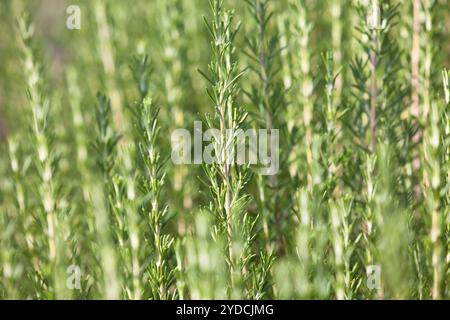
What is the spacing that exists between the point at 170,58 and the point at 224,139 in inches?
47.0

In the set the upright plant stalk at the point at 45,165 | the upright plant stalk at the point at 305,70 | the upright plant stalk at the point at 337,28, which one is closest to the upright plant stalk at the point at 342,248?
the upright plant stalk at the point at 305,70

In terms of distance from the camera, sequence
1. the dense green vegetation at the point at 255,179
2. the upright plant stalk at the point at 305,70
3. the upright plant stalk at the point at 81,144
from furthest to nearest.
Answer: the upright plant stalk at the point at 81,144, the upright plant stalk at the point at 305,70, the dense green vegetation at the point at 255,179

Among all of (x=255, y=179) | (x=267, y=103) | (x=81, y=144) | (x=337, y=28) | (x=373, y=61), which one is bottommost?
(x=255, y=179)

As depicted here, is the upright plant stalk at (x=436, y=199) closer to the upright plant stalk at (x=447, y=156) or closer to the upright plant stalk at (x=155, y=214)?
the upright plant stalk at (x=447, y=156)

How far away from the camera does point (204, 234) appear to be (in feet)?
4.75

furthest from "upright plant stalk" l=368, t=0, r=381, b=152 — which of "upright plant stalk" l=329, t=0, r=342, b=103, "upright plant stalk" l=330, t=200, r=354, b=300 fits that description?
"upright plant stalk" l=329, t=0, r=342, b=103

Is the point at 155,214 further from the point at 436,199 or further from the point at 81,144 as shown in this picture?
the point at 81,144

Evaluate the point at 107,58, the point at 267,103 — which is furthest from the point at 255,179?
the point at 107,58

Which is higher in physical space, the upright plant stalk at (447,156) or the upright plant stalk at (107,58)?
the upright plant stalk at (107,58)

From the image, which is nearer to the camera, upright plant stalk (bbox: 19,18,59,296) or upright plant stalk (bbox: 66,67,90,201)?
upright plant stalk (bbox: 19,18,59,296)

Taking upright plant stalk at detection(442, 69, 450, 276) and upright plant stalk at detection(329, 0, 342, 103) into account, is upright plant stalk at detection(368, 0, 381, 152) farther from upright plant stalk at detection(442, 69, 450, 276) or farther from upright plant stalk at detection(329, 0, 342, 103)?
upright plant stalk at detection(329, 0, 342, 103)
